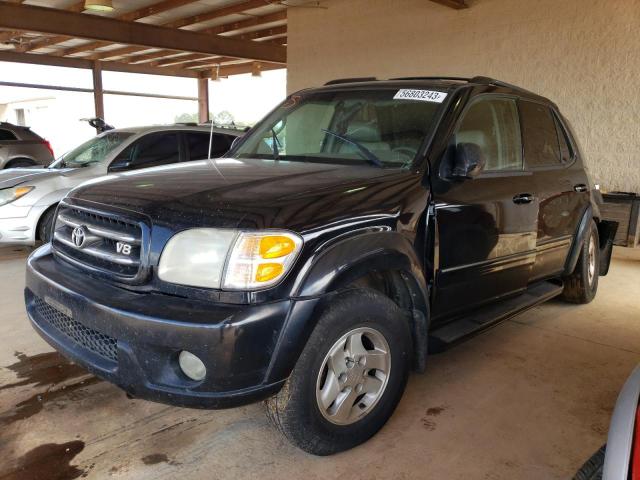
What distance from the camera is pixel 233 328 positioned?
1943 millimetres

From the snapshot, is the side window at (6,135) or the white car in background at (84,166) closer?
the white car in background at (84,166)

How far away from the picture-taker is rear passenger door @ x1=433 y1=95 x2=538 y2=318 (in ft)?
9.43

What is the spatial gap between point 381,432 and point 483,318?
1.01 m

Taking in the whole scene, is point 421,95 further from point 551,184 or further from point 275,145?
point 551,184

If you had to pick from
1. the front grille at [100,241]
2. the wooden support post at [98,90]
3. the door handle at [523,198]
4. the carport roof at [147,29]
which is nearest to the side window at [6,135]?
the carport roof at [147,29]

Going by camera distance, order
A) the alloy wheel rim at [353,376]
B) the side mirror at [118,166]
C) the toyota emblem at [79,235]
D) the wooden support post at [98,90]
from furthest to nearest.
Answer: the wooden support post at [98,90] < the side mirror at [118,166] < the toyota emblem at [79,235] < the alloy wheel rim at [353,376]

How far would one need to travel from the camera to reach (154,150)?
6.72m

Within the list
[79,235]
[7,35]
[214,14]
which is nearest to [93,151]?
[79,235]

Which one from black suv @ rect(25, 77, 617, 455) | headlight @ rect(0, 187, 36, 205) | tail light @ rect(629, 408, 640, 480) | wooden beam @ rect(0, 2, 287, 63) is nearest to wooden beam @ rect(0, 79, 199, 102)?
wooden beam @ rect(0, 2, 287, 63)

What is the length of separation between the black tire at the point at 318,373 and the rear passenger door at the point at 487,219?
0.47 m

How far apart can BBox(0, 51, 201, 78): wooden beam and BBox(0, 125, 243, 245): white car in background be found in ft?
44.1

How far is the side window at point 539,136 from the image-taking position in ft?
12.1

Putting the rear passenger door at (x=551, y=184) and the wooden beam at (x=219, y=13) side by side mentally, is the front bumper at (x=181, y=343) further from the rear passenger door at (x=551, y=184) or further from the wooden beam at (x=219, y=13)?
the wooden beam at (x=219, y=13)

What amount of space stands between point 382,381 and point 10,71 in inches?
784
